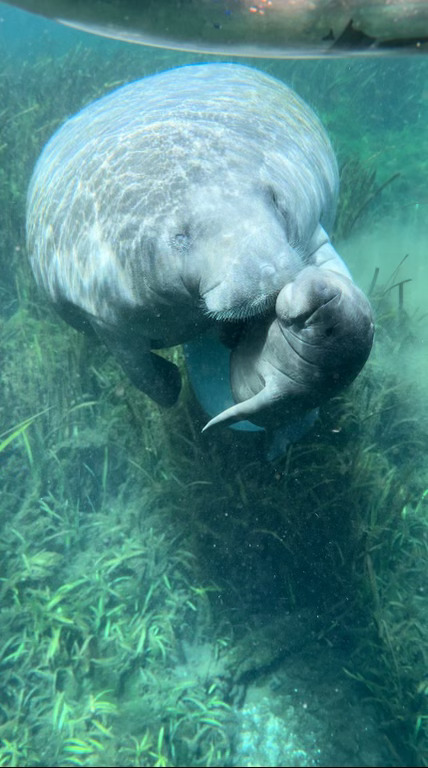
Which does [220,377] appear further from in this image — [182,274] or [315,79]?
[315,79]

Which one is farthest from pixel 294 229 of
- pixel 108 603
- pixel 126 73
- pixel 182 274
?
pixel 126 73

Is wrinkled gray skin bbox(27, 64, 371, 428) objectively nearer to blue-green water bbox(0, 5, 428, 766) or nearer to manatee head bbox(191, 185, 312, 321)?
manatee head bbox(191, 185, 312, 321)

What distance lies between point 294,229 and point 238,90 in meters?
1.93

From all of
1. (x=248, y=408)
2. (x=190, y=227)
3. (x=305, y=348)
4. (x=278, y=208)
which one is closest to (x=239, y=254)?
(x=190, y=227)

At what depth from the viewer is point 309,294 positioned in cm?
215

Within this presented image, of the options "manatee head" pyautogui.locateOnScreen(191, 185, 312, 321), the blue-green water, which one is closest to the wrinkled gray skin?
"manatee head" pyautogui.locateOnScreen(191, 185, 312, 321)

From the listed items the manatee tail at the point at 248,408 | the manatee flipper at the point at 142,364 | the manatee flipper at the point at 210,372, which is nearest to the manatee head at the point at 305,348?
the manatee tail at the point at 248,408

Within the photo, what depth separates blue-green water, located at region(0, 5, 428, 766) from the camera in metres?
3.21

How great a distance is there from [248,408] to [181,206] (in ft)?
3.51

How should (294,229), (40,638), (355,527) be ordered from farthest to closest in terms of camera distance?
1. (355,527)
2. (40,638)
3. (294,229)

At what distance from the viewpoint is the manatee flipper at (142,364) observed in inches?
137

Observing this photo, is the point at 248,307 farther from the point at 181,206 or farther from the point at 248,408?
the point at 181,206

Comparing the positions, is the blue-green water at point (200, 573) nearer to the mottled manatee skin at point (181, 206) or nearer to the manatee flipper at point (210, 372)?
the manatee flipper at point (210, 372)

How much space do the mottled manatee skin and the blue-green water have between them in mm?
1186
